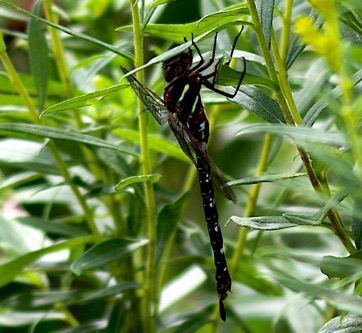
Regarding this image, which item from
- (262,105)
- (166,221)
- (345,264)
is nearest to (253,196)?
(166,221)

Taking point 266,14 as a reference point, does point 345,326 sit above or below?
below

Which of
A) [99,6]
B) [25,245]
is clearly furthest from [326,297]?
[99,6]

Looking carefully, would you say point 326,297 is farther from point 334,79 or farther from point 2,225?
point 2,225

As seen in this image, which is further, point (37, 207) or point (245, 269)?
point (37, 207)

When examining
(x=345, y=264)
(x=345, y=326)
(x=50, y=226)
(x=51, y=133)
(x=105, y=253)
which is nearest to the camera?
(x=345, y=264)

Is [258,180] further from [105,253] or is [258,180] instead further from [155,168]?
[155,168]

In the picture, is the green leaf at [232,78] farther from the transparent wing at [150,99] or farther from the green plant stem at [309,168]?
the transparent wing at [150,99]

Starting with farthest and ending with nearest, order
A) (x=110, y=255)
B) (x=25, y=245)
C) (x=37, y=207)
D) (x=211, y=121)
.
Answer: (x=37, y=207) → (x=25, y=245) → (x=211, y=121) → (x=110, y=255)

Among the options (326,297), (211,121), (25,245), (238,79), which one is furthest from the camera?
(25,245)
